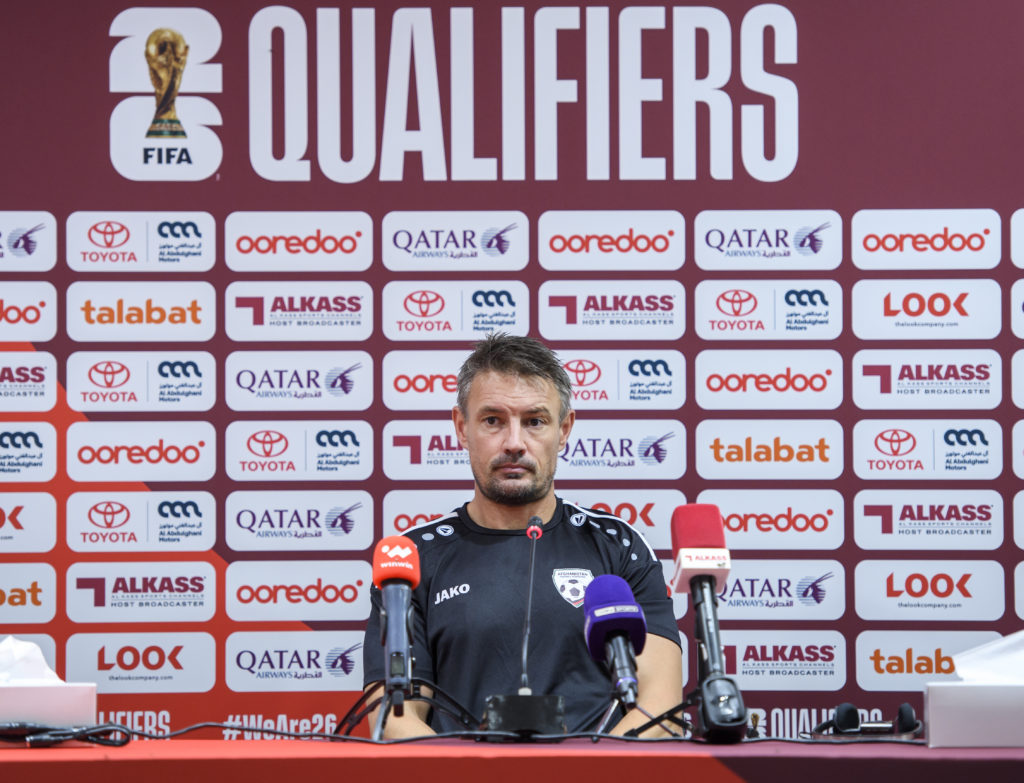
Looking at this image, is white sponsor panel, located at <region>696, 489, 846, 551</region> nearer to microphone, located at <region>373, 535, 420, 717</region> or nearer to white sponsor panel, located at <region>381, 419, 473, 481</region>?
white sponsor panel, located at <region>381, 419, 473, 481</region>

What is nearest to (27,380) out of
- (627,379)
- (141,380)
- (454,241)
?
(141,380)

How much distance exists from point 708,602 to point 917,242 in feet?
6.22

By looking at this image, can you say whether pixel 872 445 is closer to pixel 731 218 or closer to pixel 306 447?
pixel 731 218

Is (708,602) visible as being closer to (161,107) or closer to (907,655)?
(907,655)

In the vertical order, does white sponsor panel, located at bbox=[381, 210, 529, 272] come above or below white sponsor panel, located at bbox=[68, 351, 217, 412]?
above

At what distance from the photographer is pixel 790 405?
9.69 ft

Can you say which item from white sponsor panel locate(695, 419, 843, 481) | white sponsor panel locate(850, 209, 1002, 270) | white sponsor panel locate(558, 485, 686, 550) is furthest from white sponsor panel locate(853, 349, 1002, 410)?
white sponsor panel locate(558, 485, 686, 550)

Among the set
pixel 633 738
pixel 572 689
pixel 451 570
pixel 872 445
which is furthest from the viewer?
pixel 872 445

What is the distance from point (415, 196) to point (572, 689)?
1511mm

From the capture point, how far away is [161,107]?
2.99 m

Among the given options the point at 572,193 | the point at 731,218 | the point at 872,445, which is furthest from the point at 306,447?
the point at 872,445

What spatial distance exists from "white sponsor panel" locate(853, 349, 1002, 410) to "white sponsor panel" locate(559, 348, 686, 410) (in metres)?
0.52

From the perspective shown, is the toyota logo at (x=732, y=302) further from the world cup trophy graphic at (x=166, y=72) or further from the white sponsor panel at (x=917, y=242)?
the world cup trophy graphic at (x=166, y=72)

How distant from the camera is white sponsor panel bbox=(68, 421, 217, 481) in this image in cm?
294
